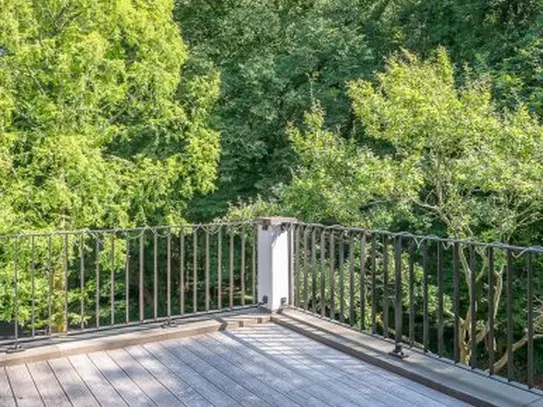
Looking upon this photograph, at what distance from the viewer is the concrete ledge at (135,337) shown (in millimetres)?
3518

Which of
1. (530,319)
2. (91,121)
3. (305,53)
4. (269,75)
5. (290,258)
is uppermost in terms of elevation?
(305,53)

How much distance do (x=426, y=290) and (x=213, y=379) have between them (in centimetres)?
147

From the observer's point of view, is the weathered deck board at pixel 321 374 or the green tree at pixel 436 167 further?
the green tree at pixel 436 167

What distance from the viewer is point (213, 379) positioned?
10.7ft

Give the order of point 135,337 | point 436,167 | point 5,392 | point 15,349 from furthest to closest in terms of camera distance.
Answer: point 436,167, point 135,337, point 15,349, point 5,392

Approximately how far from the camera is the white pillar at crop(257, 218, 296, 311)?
15.1 ft

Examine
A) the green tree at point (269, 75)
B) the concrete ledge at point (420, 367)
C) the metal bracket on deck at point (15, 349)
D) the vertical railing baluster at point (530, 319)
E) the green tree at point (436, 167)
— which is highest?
the green tree at point (269, 75)

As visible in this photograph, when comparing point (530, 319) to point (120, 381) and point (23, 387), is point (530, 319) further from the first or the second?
point (23, 387)

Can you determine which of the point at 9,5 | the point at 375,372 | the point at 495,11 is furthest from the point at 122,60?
the point at 375,372

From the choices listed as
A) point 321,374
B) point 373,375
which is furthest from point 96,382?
point 373,375

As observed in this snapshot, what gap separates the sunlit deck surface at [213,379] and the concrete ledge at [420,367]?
0.17 feet

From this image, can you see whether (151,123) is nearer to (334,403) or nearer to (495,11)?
(495,11)

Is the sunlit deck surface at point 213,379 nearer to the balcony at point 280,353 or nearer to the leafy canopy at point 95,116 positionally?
the balcony at point 280,353

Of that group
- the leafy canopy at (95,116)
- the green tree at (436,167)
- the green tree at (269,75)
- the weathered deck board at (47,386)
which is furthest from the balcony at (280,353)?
the green tree at (269,75)
